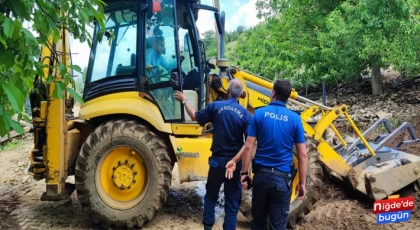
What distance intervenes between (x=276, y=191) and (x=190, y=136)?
6.94ft

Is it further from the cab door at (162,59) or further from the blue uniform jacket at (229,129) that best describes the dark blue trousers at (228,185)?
the cab door at (162,59)

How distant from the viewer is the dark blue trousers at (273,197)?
3847 millimetres

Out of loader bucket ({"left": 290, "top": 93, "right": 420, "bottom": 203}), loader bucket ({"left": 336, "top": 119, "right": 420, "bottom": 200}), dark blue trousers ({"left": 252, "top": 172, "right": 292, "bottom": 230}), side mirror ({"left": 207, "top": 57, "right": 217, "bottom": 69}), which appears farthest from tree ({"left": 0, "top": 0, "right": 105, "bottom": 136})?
loader bucket ({"left": 336, "top": 119, "right": 420, "bottom": 200})

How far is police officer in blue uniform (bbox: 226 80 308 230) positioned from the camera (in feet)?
12.7

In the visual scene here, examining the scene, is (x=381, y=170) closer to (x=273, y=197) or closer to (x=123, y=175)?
(x=273, y=197)

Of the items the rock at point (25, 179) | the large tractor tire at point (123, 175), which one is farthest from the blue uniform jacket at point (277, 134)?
the rock at point (25, 179)

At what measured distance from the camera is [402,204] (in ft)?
11.7

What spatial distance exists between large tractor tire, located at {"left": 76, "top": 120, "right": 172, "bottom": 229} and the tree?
243 centimetres

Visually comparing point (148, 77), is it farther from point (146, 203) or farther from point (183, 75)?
point (146, 203)

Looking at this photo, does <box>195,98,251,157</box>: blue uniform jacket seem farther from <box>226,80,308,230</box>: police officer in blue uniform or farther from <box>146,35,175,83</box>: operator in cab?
<box>146,35,175,83</box>: operator in cab

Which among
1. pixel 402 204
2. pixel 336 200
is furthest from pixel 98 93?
pixel 402 204

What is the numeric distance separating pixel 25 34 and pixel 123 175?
349 centimetres

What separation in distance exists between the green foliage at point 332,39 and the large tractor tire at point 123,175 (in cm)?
740

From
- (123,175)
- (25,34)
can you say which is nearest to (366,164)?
(123,175)
